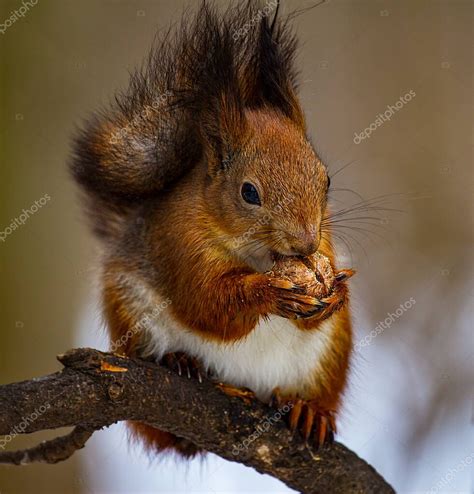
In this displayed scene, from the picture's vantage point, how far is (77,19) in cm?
379

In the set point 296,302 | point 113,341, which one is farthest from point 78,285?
point 296,302

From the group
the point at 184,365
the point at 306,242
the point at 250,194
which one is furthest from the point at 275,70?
the point at 184,365

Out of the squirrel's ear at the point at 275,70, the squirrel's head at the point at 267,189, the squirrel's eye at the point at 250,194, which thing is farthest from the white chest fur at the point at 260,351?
the squirrel's ear at the point at 275,70

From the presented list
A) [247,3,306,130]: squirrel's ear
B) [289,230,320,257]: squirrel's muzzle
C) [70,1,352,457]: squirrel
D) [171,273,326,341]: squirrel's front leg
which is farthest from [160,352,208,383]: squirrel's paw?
[247,3,306,130]: squirrel's ear

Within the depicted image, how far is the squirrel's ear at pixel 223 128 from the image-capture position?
2.26m

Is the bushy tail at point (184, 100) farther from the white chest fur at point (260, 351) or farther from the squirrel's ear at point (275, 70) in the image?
the white chest fur at point (260, 351)

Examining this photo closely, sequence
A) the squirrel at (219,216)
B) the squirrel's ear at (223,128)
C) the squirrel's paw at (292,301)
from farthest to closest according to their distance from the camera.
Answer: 1. the squirrel's ear at (223,128)
2. the squirrel at (219,216)
3. the squirrel's paw at (292,301)

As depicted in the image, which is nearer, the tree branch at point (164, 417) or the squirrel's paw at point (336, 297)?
the tree branch at point (164, 417)

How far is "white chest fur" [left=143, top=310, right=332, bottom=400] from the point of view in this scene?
248 cm

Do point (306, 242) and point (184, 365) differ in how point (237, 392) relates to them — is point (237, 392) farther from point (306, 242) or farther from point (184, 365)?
point (306, 242)

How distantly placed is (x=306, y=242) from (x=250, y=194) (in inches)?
9.7

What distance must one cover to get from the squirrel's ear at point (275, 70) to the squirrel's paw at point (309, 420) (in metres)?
0.86

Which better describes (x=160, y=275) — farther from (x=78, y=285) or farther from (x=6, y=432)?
(x=78, y=285)

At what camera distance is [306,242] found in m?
2.00
